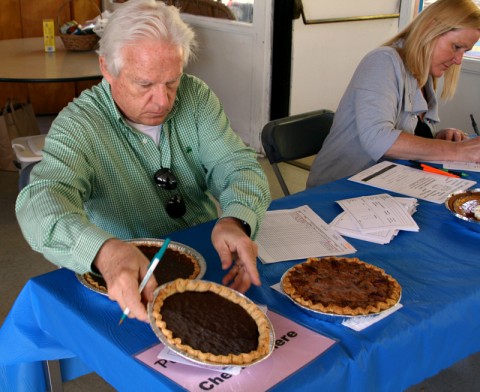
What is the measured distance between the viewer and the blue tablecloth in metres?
1.20

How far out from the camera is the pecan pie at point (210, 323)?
1.09 m

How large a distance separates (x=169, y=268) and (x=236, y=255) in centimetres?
17

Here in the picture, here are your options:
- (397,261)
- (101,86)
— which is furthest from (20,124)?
(397,261)

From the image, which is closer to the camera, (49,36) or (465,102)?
(49,36)

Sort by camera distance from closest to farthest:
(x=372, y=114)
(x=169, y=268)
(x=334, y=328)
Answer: (x=334, y=328) → (x=169, y=268) → (x=372, y=114)

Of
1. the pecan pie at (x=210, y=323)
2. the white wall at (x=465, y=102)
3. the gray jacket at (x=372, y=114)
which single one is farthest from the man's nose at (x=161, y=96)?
the white wall at (x=465, y=102)

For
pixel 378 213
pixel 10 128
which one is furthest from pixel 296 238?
pixel 10 128

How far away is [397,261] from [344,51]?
347 cm

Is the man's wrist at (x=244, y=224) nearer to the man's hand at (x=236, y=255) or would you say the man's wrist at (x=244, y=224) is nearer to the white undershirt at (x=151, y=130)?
the man's hand at (x=236, y=255)

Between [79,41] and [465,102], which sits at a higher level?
[79,41]

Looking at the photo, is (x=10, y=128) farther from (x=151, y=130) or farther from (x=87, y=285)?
(x=87, y=285)

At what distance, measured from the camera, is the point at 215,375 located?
1095 millimetres

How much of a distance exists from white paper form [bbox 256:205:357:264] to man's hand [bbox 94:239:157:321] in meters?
0.39

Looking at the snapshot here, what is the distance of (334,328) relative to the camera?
1277 millimetres
